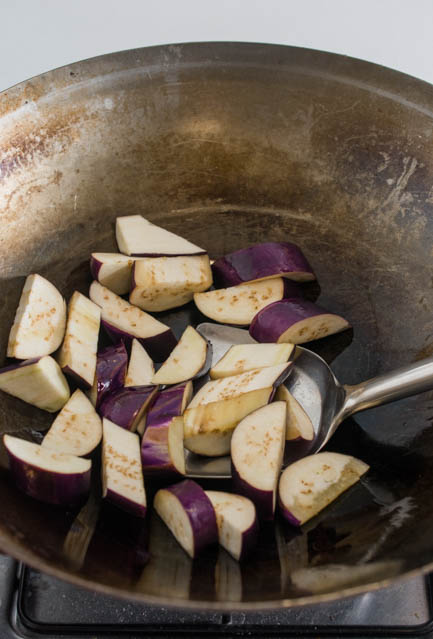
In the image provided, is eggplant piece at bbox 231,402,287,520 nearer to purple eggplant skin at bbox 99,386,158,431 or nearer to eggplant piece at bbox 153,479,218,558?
eggplant piece at bbox 153,479,218,558

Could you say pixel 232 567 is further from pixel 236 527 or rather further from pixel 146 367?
pixel 146 367

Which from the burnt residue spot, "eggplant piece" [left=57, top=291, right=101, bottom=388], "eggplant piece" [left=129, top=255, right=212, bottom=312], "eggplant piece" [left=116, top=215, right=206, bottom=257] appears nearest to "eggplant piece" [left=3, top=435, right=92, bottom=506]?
"eggplant piece" [left=57, top=291, right=101, bottom=388]

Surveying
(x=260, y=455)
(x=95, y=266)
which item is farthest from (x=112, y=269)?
(x=260, y=455)

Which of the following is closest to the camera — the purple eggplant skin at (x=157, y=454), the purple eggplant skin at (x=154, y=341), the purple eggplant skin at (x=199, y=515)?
the purple eggplant skin at (x=199, y=515)

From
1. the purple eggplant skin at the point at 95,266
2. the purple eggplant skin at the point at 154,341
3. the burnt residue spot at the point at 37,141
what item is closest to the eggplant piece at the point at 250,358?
the purple eggplant skin at the point at 154,341

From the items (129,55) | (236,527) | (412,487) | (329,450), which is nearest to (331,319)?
(329,450)

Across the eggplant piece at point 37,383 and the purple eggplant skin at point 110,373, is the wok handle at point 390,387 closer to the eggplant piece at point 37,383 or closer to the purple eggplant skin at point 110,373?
the purple eggplant skin at point 110,373
